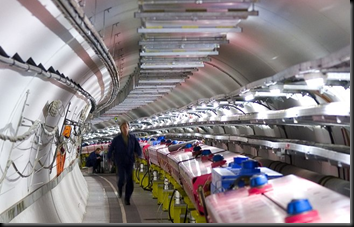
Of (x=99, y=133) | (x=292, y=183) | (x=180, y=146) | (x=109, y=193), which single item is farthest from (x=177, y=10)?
(x=99, y=133)

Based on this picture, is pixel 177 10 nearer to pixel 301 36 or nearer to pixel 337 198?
pixel 301 36

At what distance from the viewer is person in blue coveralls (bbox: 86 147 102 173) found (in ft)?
93.7

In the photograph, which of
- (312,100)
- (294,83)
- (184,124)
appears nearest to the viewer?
(294,83)

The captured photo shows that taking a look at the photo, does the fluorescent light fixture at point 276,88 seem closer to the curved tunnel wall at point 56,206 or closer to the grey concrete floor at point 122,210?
the grey concrete floor at point 122,210

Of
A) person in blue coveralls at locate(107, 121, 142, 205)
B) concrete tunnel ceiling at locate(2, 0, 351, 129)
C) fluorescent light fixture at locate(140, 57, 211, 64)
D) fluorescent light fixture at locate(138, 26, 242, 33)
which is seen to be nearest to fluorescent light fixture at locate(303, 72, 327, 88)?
concrete tunnel ceiling at locate(2, 0, 351, 129)

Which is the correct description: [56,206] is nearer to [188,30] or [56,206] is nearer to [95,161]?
[188,30]

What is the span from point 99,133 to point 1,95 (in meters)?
35.2

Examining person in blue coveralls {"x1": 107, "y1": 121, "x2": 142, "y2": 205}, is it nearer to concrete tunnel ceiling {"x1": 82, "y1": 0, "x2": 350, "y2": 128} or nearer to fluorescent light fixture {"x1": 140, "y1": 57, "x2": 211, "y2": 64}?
concrete tunnel ceiling {"x1": 82, "y1": 0, "x2": 350, "y2": 128}

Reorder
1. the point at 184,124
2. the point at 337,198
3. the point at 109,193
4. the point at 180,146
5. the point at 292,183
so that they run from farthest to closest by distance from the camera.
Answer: the point at 184,124 → the point at 109,193 → the point at 180,146 → the point at 292,183 → the point at 337,198

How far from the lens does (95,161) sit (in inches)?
1129

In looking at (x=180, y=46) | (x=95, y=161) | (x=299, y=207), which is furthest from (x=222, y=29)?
(x=95, y=161)

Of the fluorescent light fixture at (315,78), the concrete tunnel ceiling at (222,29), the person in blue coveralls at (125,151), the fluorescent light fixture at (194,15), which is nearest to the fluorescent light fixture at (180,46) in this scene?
the concrete tunnel ceiling at (222,29)

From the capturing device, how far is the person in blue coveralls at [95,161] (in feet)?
93.7

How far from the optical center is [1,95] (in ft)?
20.1
